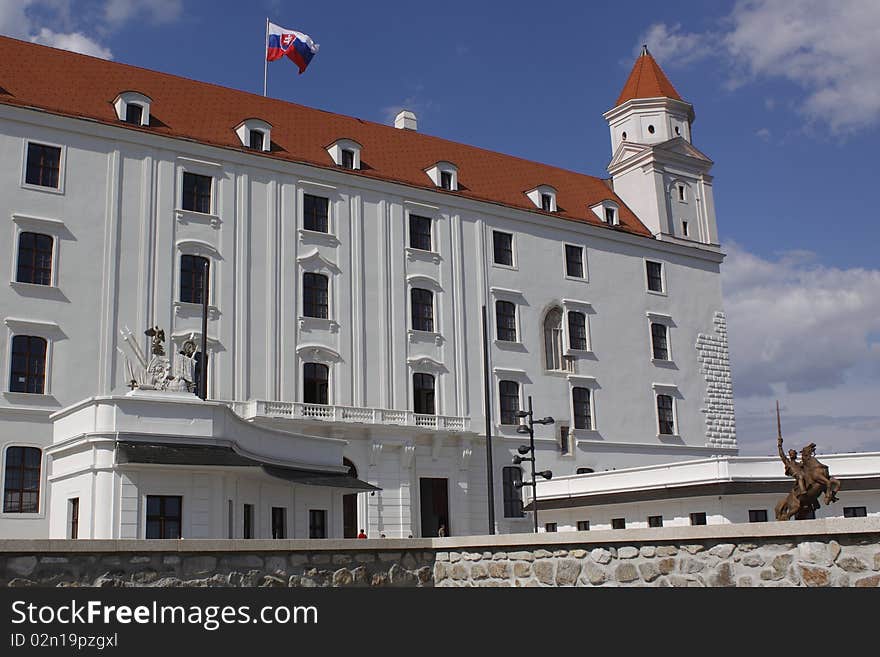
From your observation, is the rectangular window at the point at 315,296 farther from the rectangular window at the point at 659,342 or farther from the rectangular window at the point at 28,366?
the rectangular window at the point at 659,342

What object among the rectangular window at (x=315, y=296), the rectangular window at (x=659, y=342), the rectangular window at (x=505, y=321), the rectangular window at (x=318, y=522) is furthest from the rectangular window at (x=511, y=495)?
the rectangular window at (x=318, y=522)

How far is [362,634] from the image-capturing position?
9.52 metres

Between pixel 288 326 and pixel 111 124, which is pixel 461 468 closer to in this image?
pixel 288 326

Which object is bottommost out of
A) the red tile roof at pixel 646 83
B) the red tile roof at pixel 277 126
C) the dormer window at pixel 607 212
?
the dormer window at pixel 607 212

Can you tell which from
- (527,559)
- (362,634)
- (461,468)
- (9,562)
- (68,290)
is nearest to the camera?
(362,634)

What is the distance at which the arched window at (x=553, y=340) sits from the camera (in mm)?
43312

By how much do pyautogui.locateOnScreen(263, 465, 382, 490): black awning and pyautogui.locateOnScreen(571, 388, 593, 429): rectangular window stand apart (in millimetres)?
16035

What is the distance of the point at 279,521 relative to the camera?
89.4 feet

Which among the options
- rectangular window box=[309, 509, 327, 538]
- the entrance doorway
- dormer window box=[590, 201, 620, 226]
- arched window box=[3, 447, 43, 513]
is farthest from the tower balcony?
dormer window box=[590, 201, 620, 226]

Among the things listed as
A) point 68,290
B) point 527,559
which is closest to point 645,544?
point 527,559

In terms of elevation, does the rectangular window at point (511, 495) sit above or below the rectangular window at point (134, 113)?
below

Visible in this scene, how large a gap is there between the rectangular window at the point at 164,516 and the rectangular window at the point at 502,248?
22348mm

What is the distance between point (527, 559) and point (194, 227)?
2644 centimetres

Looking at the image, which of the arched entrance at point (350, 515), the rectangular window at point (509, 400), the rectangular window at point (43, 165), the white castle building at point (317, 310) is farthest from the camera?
the rectangular window at point (509, 400)
